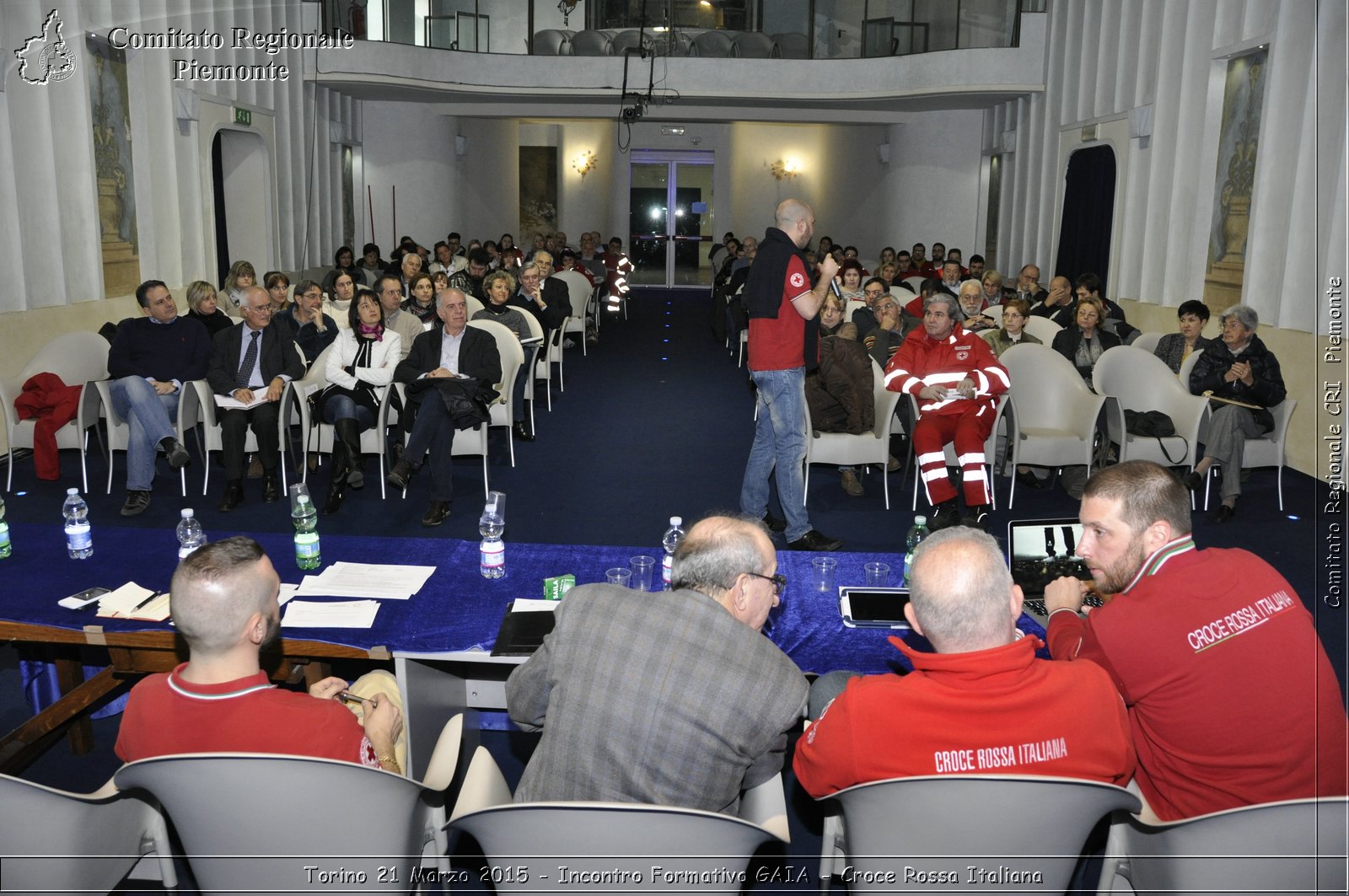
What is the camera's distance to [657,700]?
1970 mm

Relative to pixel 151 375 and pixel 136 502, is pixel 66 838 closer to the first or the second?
pixel 136 502

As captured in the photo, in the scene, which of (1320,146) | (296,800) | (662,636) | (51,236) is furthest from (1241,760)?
(51,236)

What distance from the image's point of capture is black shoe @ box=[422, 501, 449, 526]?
5723mm

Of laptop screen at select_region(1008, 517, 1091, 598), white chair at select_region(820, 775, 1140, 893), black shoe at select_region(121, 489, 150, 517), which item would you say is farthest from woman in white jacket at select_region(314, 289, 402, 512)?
white chair at select_region(820, 775, 1140, 893)

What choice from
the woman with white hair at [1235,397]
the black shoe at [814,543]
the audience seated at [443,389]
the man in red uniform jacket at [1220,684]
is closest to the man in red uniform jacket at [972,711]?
the man in red uniform jacket at [1220,684]

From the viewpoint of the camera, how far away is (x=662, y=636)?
2008mm

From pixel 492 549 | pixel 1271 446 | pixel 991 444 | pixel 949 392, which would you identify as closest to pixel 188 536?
pixel 492 549

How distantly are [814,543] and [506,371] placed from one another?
8.78ft

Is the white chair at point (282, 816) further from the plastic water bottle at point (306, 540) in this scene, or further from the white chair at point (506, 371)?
the white chair at point (506, 371)

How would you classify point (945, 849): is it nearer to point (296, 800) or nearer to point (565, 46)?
point (296, 800)

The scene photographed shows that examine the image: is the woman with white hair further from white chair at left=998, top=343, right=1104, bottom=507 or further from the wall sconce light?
the wall sconce light

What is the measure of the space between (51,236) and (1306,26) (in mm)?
9131

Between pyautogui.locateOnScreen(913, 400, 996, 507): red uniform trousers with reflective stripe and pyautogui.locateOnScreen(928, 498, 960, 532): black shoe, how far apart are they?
4 cm

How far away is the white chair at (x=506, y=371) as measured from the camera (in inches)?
260
